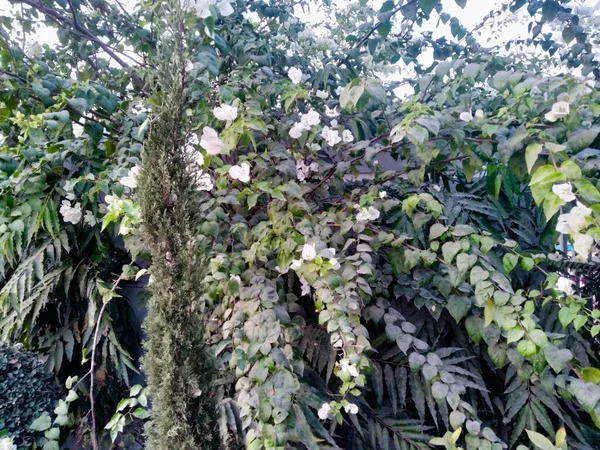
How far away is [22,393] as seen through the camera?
80.4 inches

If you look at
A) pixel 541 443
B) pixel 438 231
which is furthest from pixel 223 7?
pixel 541 443

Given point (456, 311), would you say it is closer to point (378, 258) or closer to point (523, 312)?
point (523, 312)

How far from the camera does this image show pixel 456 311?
1.72 meters

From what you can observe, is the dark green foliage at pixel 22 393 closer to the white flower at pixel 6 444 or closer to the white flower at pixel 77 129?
Result: the white flower at pixel 6 444

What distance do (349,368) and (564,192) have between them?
32.1 inches

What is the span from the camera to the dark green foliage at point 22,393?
2002 mm

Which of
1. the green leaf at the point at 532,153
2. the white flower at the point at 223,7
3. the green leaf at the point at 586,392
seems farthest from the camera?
the white flower at the point at 223,7

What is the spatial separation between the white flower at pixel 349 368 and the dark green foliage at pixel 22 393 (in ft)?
4.89

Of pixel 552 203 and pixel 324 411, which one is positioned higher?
pixel 552 203

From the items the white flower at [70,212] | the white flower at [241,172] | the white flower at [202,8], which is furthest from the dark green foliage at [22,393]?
the white flower at [202,8]

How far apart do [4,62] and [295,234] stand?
139 centimetres

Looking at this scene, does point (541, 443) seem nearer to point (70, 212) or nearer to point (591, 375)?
point (591, 375)

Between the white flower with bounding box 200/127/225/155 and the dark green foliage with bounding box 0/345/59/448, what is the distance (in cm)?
137

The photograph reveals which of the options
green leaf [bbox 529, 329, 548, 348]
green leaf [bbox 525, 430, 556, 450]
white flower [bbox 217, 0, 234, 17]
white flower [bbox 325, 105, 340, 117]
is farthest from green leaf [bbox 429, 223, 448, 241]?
white flower [bbox 217, 0, 234, 17]
